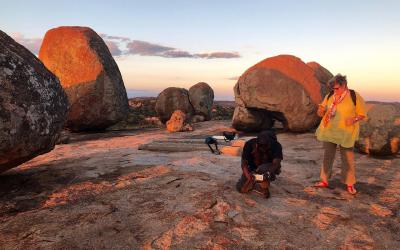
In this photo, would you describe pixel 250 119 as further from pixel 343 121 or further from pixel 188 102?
pixel 343 121

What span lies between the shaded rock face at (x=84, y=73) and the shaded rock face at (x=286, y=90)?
14.8ft

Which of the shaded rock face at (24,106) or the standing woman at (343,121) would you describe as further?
the standing woman at (343,121)

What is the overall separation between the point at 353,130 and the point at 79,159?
5.26 m

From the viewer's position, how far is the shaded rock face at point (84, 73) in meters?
11.7

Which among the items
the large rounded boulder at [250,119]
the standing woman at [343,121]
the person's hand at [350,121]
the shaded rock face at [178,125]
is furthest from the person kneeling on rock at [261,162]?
the shaded rock face at [178,125]

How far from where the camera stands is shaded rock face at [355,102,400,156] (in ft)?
27.0

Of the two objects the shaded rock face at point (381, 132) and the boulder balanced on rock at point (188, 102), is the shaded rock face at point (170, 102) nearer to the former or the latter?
the boulder balanced on rock at point (188, 102)

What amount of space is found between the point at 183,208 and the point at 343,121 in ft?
9.00

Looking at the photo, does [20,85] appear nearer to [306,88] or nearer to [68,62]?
[68,62]

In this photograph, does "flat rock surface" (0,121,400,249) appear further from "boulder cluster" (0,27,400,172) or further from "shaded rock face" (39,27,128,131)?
"shaded rock face" (39,27,128,131)

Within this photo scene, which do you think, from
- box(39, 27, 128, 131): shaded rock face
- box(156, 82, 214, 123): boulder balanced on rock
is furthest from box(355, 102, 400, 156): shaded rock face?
box(156, 82, 214, 123): boulder balanced on rock

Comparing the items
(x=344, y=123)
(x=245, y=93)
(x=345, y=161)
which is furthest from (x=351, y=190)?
(x=245, y=93)

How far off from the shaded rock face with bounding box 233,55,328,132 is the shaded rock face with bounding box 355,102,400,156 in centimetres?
304

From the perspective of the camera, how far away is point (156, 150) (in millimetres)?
9055
